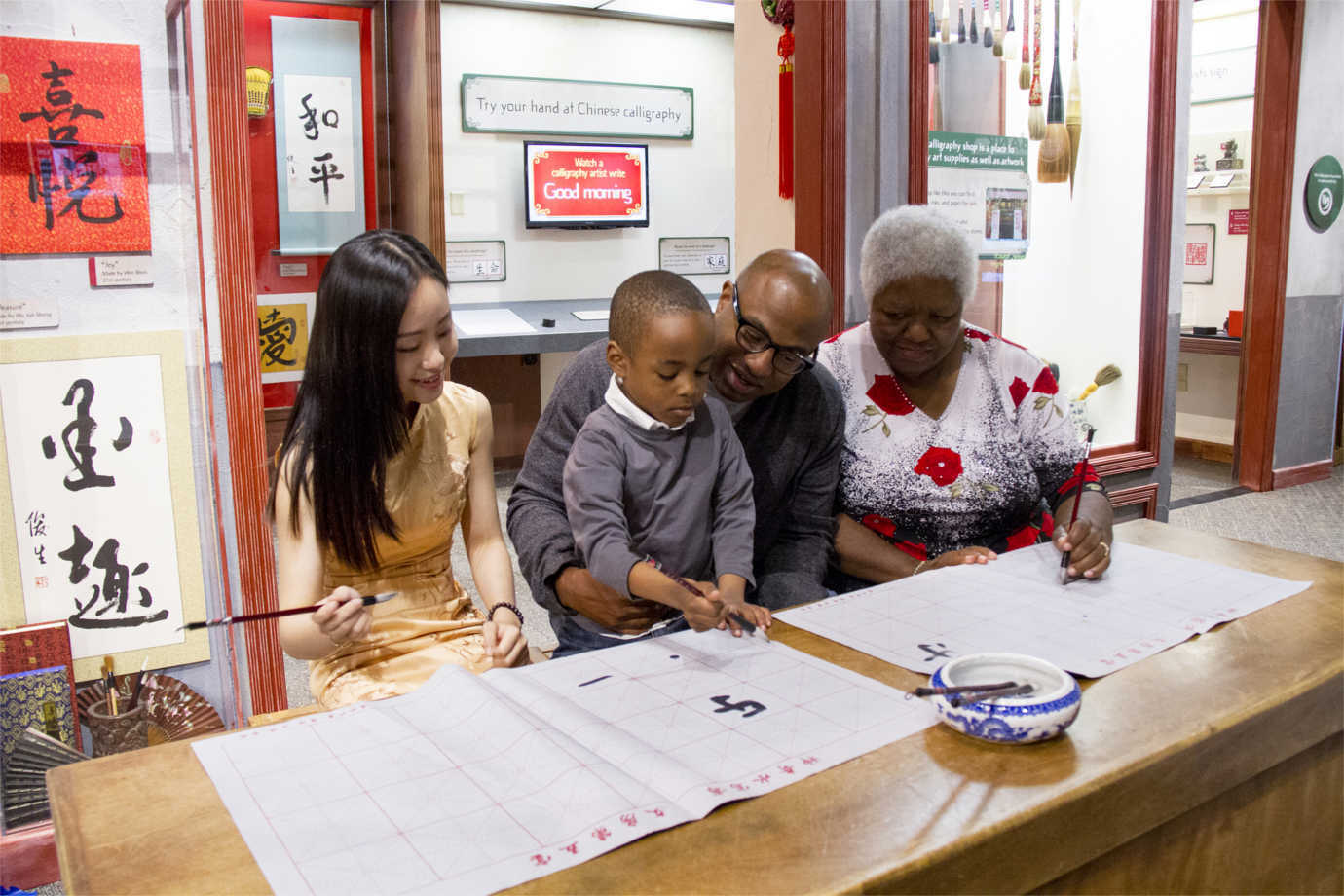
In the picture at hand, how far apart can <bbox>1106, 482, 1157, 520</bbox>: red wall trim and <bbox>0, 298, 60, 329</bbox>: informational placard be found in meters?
3.28

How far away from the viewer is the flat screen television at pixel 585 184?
5457mm

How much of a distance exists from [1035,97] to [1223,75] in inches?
125

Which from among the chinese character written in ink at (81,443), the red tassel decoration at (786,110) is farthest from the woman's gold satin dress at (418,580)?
the red tassel decoration at (786,110)

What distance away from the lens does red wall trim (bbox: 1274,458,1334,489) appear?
5436 millimetres

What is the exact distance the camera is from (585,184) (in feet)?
18.2

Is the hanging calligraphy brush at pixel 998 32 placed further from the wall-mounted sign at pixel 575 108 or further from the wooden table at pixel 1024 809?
the wall-mounted sign at pixel 575 108

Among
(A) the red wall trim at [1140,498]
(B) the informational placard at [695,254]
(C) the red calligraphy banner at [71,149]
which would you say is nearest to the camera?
(C) the red calligraphy banner at [71,149]

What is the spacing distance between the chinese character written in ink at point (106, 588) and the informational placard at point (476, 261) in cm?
Result: 326

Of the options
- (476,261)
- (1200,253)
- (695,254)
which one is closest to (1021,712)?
(476,261)

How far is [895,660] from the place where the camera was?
1.30m

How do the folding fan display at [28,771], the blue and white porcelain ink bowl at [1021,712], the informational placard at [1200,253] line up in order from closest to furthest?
the blue and white porcelain ink bowl at [1021,712] < the folding fan display at [28,771] < the informational placard at [1200,253]

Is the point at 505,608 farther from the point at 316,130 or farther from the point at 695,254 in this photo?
the point at 695,254

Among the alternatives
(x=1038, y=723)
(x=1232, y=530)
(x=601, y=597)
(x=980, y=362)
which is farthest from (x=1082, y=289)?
(x=1038, y=723)

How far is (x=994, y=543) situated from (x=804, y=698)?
3.22ft
